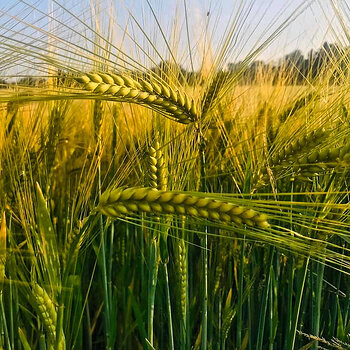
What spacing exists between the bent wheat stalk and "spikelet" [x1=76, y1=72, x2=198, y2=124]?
19cm

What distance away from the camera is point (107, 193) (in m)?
0.79

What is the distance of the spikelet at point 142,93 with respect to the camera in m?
0.84

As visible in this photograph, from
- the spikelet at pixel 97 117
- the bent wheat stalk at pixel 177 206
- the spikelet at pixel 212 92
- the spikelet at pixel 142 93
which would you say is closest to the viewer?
the bent wheat stalk at pixel 177 206

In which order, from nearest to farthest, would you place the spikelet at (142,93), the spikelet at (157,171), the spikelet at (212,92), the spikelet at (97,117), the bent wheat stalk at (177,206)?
the bent wheat stalk at (177,206), the spikelet at (142,93), the spikelet at (157,171), the spikelet at (212,92), the spikelet at (97,117)

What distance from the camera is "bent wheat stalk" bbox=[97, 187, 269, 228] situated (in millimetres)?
713

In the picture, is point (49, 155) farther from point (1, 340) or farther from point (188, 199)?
point (188, 199)

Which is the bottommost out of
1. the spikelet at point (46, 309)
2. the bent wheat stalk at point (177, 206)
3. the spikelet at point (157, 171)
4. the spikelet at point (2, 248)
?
the spikelet at point (46, 309)

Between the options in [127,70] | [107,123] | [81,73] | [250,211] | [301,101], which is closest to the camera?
[250,211]

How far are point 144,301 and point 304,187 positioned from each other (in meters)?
0.58

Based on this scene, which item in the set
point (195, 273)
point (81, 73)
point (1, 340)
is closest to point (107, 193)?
point (81, 73)

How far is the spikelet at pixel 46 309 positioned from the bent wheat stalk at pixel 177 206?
0.75 ft

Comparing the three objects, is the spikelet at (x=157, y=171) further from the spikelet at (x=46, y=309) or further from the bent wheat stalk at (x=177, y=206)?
the spikelet at (x=46, y=309)

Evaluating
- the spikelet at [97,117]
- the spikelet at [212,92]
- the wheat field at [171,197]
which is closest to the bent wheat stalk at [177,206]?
the wheat field at [171,197]

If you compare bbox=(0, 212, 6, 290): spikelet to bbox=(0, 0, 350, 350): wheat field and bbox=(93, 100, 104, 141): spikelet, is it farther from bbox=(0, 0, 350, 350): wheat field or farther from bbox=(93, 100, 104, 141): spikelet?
bbox=(93, 100, 104, 141): spikelet
